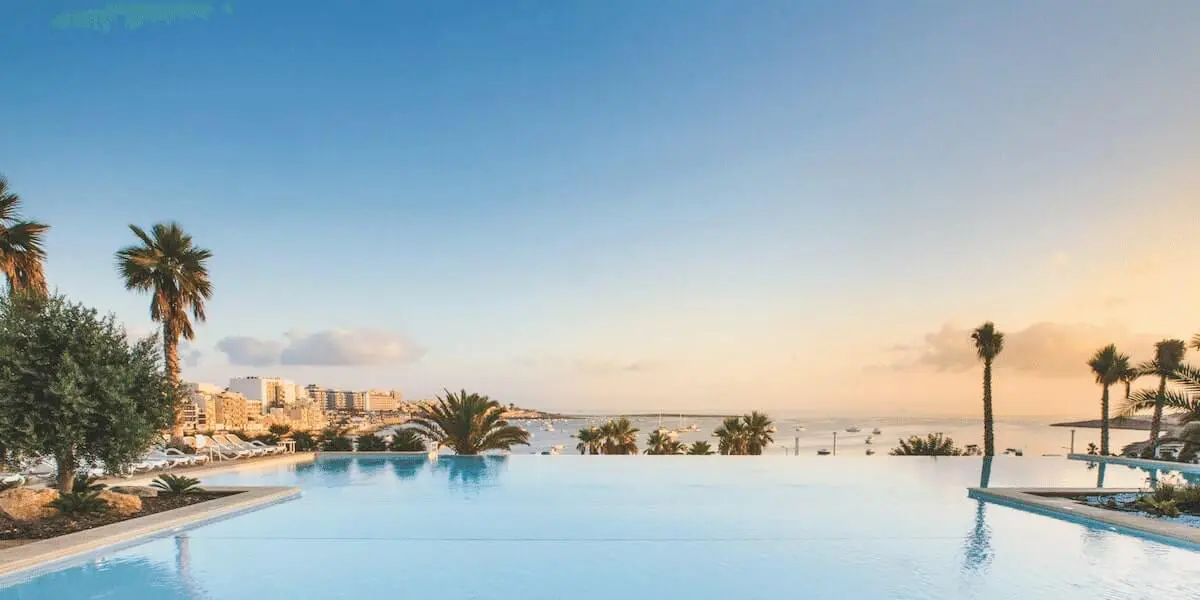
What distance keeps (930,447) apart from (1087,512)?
44.2 ft

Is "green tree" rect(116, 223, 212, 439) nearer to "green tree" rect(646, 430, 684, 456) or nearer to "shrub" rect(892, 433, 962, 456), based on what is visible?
"green tree" rect(646, 430, 684, 456)

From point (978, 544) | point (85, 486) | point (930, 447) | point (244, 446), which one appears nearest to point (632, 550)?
point (978, 544)

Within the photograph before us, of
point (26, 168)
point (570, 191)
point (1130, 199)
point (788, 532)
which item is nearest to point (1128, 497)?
point (788, 532)

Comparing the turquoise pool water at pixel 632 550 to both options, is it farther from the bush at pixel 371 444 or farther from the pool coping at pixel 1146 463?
the pool coping at pixel 1146 463

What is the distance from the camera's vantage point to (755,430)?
27188mm

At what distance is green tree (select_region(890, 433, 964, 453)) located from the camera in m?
23.2

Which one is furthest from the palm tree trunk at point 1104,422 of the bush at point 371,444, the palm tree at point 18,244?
the palm tree at point 18,244

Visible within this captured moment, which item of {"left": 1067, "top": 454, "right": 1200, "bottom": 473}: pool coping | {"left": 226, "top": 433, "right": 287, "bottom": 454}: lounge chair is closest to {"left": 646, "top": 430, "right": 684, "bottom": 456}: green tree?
{"left": 226, "top": 433, "right": 287, "bottom": 454}: lounge chair

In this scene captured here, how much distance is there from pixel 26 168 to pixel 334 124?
272 inches

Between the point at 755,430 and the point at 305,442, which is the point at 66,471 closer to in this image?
the point at 305,442

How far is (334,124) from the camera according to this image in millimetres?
Answer: 18812

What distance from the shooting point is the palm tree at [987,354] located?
24.2 m

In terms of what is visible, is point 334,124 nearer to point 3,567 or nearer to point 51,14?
point 51,14

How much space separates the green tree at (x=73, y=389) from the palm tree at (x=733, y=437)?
20169mm
